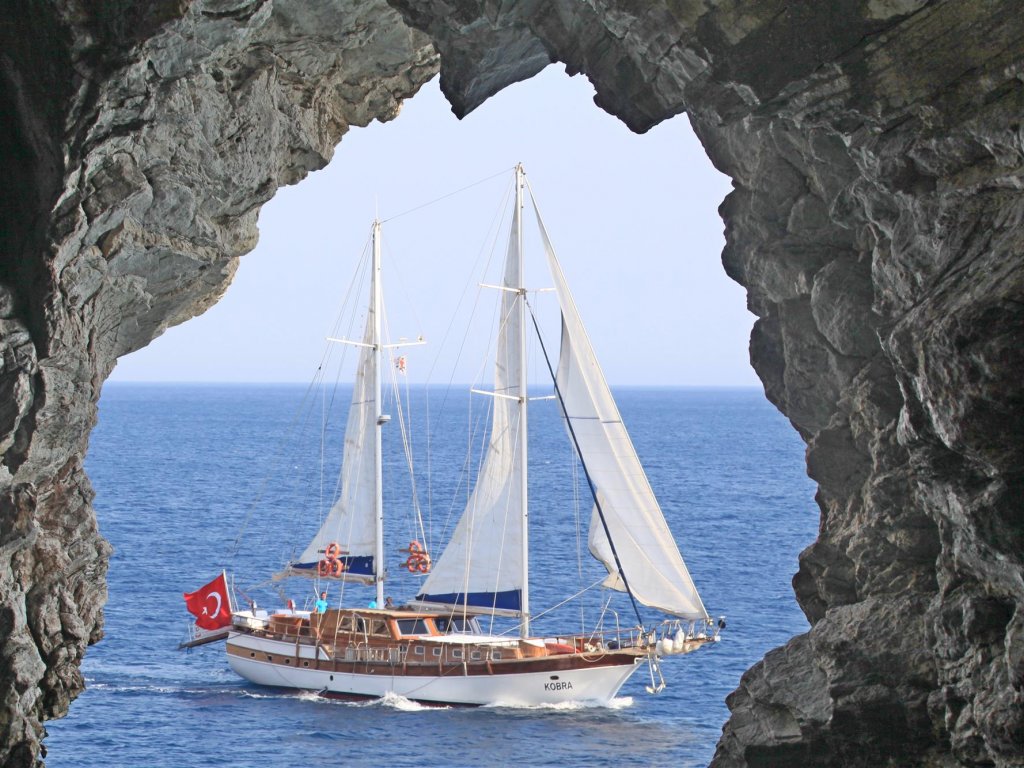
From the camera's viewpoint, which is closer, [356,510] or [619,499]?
[619,499]

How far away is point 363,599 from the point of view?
5850 centimetres

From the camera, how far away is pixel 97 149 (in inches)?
858

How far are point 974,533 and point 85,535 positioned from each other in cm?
1674

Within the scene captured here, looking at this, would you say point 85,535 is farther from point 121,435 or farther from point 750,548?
point 121,435

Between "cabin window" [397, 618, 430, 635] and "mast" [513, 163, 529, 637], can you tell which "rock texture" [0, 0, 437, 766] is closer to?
"mast" [513, 163, 529, 637]

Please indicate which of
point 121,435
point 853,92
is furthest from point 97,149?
point 121,435

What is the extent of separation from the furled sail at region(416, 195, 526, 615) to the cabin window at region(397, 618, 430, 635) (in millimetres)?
2151

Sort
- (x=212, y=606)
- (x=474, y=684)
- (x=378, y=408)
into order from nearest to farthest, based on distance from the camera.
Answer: (x=474, y=684), (x=212, y=606), (x=378, y=408)

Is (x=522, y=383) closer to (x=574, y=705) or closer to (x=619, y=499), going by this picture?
(x=619, y=499)

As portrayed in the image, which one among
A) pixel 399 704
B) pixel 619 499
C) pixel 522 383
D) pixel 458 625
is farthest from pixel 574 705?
pixel 522 383

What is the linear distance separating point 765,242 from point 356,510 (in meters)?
30.2

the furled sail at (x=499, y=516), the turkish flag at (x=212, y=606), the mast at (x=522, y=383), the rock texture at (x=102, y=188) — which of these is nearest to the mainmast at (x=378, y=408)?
the furled sail at (x=499, y=516)

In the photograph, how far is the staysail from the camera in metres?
50.6

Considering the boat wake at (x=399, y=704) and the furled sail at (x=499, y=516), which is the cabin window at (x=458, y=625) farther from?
the boat wake at (x=399, y=704)
